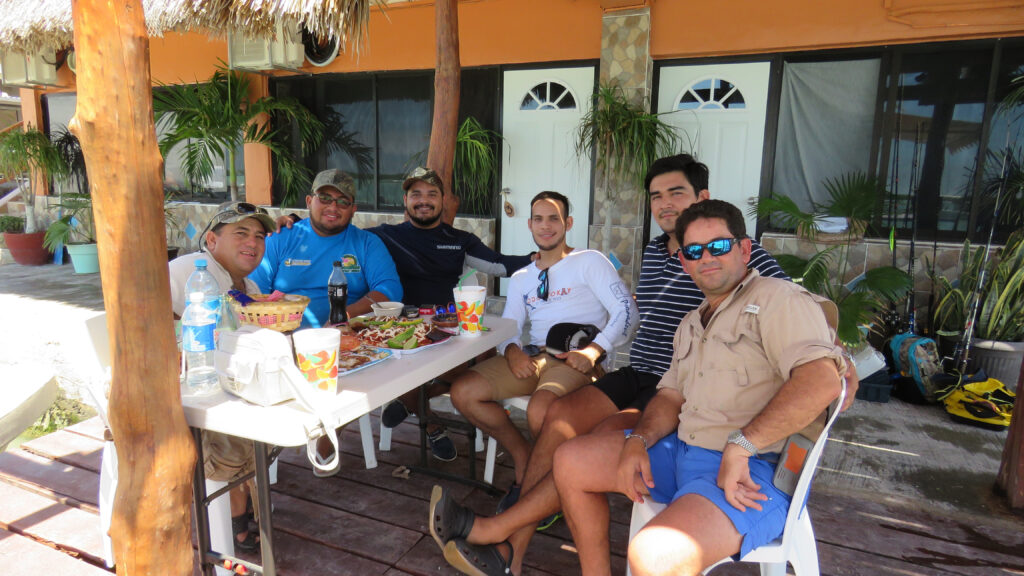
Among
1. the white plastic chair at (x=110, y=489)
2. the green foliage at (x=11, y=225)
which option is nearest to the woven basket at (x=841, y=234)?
the white plastic chair at (x=110, y=489)

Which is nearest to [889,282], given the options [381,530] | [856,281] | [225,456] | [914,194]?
[856,281]

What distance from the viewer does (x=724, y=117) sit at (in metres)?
4.89

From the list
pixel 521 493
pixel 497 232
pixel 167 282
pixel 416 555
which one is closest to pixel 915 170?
pixel 497 232

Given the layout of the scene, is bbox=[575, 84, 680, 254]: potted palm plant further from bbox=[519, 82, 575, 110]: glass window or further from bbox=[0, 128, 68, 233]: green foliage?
bbox=[0, 128, 68, 233]: green foliage

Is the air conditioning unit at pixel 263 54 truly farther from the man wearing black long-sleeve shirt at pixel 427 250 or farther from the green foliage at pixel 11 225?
the green foliage at pixel 11 225

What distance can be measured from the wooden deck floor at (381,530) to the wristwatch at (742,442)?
733mm

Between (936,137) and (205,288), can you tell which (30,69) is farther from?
(936,137)

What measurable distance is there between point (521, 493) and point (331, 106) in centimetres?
553

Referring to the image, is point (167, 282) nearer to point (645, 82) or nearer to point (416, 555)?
point (416, 555)

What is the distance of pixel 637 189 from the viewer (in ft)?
16.2

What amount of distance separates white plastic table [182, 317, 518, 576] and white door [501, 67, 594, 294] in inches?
146

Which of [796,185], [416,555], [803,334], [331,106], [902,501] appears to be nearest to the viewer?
[803,334]

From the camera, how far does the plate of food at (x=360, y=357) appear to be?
1727 mm

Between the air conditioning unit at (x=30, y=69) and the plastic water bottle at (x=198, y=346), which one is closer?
the plastic water bottle at (x=198, y=346)
